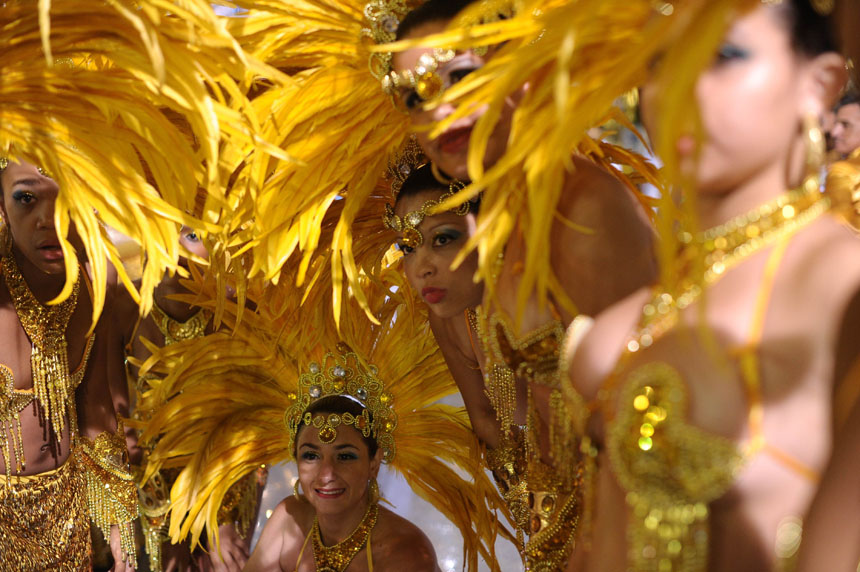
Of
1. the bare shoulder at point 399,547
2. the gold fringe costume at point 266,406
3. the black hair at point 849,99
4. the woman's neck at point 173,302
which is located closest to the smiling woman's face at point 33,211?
the gold fringe costume at point 266,406

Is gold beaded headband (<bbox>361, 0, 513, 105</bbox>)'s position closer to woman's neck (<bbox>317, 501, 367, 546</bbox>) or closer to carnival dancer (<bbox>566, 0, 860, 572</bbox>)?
carnival dancer (<bbox>566, 0, 860, 572</bbox>)

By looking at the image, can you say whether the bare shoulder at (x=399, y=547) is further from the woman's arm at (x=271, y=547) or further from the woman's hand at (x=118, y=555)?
the woman's hand at (x=118, y=555)

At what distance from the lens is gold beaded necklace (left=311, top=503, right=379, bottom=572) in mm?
2555

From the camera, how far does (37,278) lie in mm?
2604

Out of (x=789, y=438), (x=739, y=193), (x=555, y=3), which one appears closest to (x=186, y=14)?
(x=555, y=3)

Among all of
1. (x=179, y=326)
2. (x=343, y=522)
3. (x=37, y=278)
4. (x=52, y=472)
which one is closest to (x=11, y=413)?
(x=52, y=472)

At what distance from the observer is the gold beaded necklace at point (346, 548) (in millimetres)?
2555

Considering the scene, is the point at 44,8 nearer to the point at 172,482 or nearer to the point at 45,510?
the point at 45,510

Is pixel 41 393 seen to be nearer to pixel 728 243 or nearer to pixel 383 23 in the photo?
pixel 383 23

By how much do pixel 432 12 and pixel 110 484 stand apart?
164 cm

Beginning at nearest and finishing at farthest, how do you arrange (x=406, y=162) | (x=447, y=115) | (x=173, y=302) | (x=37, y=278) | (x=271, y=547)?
1. (x=447, y=115)
2. (x=406, y=162)
3. (x=37, y=278)
4. (x=271, y=547)
5. (x=173, y=302)

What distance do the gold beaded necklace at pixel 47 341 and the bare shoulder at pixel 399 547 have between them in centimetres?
87

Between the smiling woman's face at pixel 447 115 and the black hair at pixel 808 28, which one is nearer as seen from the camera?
the black hair at pixel 808 28

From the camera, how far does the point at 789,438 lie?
1.15m
